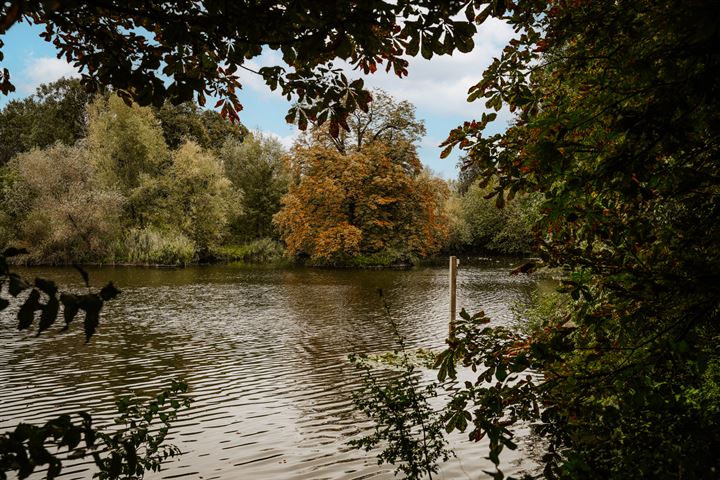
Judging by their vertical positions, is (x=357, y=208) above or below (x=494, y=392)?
above

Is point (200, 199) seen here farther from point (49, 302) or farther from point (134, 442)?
→ point (49, 302)

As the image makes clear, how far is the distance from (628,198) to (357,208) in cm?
3099

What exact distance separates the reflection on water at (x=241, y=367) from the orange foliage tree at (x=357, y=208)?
11.5 meters

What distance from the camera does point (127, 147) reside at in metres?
34.0

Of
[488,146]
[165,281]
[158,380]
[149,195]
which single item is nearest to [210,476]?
[158,380]

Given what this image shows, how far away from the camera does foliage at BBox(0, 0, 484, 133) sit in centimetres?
187

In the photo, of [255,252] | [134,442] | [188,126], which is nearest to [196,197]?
[255,252]

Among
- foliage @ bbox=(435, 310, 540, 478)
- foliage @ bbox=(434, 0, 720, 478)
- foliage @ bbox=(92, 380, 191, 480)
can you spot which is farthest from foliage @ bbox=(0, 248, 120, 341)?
foliage @ bbox=(434, 0, 720, 478)

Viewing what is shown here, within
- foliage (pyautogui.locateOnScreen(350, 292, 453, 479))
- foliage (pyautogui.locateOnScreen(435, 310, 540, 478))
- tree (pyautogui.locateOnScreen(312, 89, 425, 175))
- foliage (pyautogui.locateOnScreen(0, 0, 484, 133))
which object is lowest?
foliage (pyautogui.locateOnScreen(350, 292, 453, 479))

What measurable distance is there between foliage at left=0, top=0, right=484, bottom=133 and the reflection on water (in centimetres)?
405

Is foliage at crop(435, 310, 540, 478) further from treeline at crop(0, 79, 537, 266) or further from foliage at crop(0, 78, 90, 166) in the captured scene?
foliage at crop(0, 78, 90, 166)

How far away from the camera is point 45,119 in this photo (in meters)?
50.6

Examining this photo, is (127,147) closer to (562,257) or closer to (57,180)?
(57,180)

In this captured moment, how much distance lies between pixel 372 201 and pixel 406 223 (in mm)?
2959
